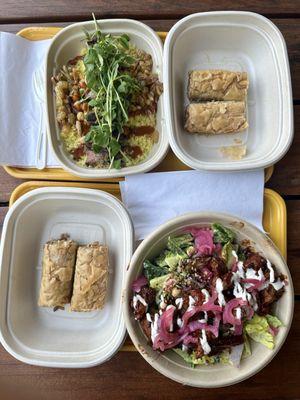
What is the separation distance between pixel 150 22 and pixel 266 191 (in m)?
0.72

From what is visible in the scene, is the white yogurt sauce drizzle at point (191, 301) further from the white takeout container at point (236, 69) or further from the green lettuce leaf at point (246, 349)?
the white takeout container at point (236, 69)

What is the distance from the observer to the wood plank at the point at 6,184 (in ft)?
5.05

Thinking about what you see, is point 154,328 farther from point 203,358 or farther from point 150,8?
point 150,8

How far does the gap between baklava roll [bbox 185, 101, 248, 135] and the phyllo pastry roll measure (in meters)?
0.52

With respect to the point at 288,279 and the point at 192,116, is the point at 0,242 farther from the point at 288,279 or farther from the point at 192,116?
the point at 288,279

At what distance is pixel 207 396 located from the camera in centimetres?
149

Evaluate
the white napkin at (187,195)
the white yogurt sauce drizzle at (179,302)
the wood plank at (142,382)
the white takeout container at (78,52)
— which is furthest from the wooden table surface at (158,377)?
the white takeout container at (78,52)

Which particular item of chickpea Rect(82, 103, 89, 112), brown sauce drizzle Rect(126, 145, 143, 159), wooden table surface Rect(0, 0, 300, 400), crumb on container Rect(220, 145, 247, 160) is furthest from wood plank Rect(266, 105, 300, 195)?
chickpea Rect(82, 103, 89, 112)

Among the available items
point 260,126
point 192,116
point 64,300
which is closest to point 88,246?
point 64,300

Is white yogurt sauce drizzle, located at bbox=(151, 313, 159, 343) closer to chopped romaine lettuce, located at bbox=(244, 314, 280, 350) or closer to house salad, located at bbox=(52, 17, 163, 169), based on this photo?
chopped romaine lettuce, located at bbox=(244, 314, 280, 350)

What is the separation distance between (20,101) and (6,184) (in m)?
0.29

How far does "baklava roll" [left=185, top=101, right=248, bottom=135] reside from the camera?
4.85 ft

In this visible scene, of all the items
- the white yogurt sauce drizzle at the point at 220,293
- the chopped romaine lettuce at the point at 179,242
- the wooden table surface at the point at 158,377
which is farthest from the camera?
the wooden table surface at the point at 158,377

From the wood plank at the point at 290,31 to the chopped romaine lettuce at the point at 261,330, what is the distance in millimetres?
773
